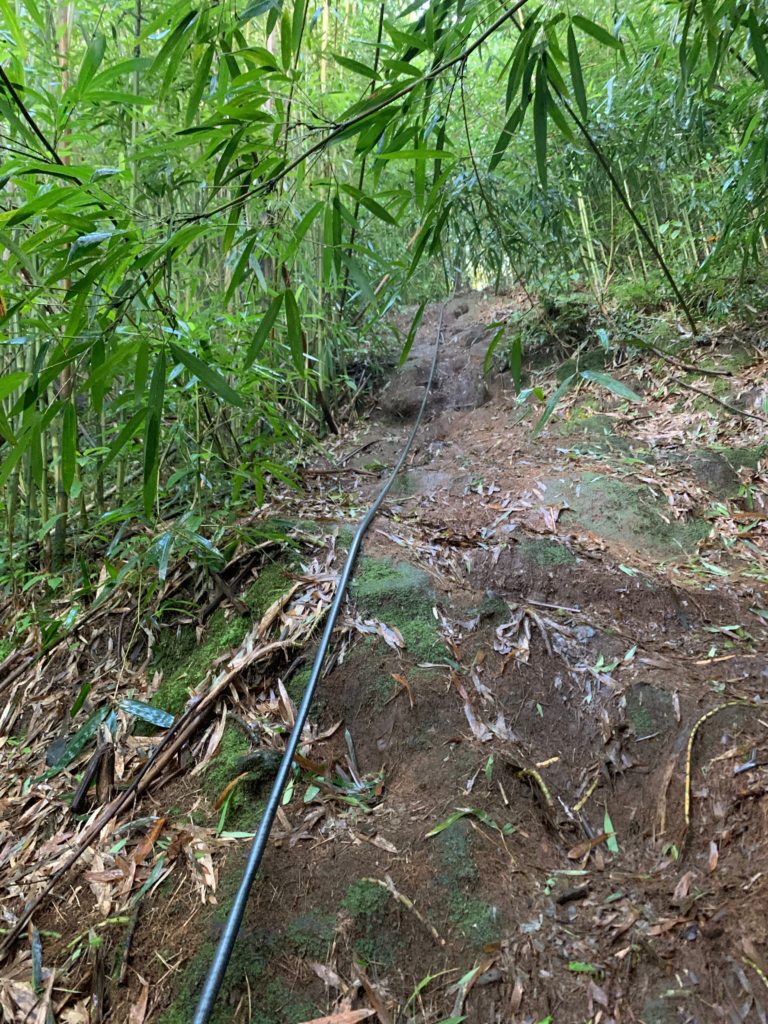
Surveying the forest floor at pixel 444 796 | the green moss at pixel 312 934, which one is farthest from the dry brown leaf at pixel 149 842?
the green moss at pixel 312 934

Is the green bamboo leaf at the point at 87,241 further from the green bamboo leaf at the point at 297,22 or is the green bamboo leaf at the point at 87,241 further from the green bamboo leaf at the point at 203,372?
the green bamboo leaf at the point at 297,22

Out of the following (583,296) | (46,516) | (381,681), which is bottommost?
(381,681)

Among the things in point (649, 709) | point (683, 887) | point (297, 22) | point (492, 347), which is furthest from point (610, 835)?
point (297, 22)

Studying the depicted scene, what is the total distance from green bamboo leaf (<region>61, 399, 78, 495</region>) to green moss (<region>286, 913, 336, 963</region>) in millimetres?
898

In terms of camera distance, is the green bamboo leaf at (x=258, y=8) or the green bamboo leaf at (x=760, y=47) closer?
the green bamboo leaf at (x=258, y=8)

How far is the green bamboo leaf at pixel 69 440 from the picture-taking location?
839 mm

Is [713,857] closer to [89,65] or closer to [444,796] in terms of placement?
[444,796]

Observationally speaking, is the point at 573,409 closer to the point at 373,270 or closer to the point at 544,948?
the point at 373,270

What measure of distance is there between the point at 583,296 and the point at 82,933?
4.14m

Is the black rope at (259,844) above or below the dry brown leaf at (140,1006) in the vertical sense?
above

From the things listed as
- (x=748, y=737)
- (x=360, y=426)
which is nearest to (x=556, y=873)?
(x=748, y=737)

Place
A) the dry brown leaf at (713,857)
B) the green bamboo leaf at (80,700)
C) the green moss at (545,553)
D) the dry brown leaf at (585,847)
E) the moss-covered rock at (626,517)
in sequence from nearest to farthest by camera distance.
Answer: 1. the dry brown leaf at (713,857)
2. the dry brown leaf at (585,847)
3. the green bamboo leaf at (80,700)
4. the green moss at (545,553)
5. the moss-covered rock at (626,517)

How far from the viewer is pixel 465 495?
108 inches

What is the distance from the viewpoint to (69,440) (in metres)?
0.88
